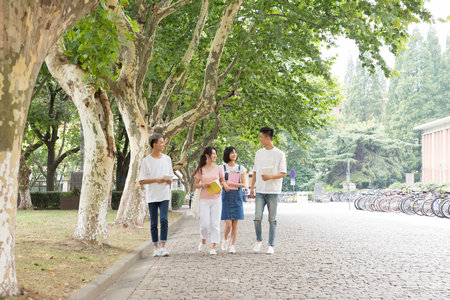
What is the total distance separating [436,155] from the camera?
167 feet

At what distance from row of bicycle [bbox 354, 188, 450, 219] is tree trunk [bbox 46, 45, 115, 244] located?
13835 mm

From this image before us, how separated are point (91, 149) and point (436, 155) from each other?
4748 cm

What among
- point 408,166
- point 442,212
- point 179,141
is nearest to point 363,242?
point 442,212

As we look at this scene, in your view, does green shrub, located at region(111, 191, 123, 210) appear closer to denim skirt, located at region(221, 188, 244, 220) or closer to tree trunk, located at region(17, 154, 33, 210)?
tree trunk, located at region(17, 154, 33, 210)

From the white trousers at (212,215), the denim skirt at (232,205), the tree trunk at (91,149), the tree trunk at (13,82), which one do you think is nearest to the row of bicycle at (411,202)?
the denim skirt at (232,205)

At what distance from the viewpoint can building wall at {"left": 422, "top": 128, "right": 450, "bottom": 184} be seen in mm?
47844

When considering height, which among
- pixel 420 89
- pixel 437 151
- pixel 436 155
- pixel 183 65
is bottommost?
pixel 183 65

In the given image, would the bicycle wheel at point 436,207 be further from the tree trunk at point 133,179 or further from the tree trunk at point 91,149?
the tree trunk at point 91,149

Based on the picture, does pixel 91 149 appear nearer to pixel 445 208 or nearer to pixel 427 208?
pixel 445 208

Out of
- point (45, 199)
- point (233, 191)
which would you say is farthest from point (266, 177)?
point (45, 199)

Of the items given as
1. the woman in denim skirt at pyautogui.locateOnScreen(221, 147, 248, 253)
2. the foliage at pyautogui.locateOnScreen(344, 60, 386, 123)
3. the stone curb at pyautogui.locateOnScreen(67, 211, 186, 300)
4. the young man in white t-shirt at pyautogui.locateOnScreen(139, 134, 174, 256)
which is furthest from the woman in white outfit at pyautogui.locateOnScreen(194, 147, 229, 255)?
the foliage at pyautogui.locateOnScreen(344, 60, 386, 123)

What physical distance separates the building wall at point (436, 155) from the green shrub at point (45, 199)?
32460 millimetres

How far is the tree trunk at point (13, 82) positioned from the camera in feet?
14.6

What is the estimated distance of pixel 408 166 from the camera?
74562mm
